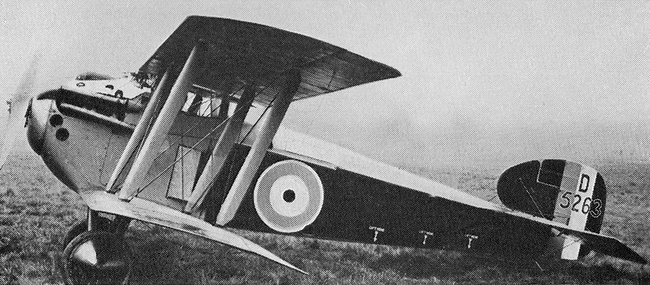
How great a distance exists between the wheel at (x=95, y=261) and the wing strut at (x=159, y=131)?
1.36 feet

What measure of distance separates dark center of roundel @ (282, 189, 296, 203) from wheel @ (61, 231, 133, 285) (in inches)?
73.4

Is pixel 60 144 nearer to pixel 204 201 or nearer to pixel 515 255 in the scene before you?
pixel 204 201

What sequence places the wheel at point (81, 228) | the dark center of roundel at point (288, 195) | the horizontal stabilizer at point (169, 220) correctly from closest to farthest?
the horizontal stabilizer at point (169, 220) < the wheel at point (81, 228) < the dark center of roundel at point (288, 195)

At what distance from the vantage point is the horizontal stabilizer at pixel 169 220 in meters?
3.12

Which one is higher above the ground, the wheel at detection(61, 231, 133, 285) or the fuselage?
the fuselage

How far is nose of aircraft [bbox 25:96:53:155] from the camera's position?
4.44 m

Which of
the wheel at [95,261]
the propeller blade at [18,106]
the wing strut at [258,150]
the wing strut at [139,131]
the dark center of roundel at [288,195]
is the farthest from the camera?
the dark center of roundel at [288,195]

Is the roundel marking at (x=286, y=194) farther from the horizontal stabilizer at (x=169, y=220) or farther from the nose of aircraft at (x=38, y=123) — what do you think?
the nose of aircraft at (x=38, y=123)

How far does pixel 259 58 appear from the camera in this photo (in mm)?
4293

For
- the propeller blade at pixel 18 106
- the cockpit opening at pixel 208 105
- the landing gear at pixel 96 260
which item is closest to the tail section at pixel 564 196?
the cockpit opening at pixel 208 105

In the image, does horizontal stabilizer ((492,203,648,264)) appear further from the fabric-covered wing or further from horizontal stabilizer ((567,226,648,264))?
the fabric-covered wing

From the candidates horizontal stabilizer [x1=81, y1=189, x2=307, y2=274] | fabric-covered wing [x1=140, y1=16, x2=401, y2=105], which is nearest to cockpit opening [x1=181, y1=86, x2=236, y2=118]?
fabric-covered wing [x1=140, y1=16, x2=401, y2=105]

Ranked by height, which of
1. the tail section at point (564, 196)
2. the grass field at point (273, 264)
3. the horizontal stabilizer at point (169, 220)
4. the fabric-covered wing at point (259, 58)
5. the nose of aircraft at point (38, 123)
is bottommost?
the grass field at point (273, 264)

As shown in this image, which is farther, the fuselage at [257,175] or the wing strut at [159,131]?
the fuselage at [257,175]
